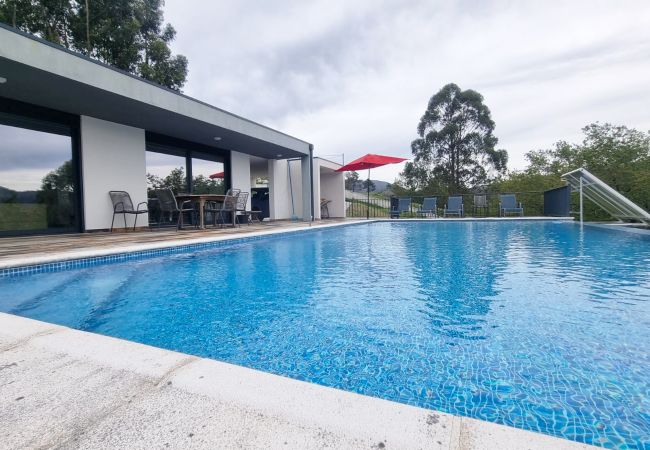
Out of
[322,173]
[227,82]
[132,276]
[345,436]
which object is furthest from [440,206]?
[345,436]

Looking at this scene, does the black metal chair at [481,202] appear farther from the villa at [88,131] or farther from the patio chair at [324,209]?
the villa at [88,131]

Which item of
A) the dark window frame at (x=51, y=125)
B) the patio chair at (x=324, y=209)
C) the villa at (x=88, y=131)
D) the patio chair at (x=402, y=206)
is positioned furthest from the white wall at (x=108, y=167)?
the patio chair at (x=402, y=206)

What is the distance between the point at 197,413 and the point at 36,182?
6.90m

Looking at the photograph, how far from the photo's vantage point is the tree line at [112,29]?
1055 centimetres

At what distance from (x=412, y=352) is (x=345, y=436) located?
0.93 meters

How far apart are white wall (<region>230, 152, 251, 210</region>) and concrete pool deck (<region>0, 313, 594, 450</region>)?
8.66 m

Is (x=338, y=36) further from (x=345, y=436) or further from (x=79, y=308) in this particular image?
(x=345, y=436)

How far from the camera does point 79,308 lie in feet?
7.58

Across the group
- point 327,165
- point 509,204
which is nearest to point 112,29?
point 327,165

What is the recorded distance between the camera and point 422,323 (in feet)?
6.40

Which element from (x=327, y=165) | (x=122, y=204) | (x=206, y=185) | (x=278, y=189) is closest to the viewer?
(x=122, y=204)

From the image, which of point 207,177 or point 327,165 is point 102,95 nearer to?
point 207,177

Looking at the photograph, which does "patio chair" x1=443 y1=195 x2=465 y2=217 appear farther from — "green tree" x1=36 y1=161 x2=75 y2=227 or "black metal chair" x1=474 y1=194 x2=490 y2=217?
"green tree" x1=36 y1=161 x2=75 y2=227

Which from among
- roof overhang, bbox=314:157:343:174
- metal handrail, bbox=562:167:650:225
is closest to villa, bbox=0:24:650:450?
metal handrail, bbox=562:167:650:225
